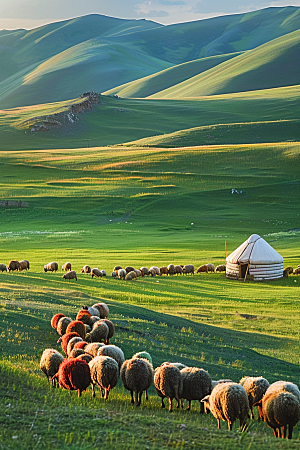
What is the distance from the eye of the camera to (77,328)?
48.4 feet

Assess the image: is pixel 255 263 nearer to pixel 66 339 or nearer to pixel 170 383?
pixel 66 339

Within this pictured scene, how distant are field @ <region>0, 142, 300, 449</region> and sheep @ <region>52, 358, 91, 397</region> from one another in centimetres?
38

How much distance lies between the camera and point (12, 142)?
503 ft

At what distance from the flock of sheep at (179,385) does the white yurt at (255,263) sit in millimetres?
24138

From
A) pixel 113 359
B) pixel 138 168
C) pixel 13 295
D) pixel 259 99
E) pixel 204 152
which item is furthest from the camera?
pixel 259 99

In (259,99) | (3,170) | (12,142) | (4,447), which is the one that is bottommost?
(4,447)

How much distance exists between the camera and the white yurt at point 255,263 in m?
35.8

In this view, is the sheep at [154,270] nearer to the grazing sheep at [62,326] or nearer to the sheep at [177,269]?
the sheep at [177,269]

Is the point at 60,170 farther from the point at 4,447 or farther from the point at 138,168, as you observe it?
the point at 4,447

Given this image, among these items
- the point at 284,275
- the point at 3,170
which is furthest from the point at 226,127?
the point at 284,275

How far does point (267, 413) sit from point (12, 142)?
152 m

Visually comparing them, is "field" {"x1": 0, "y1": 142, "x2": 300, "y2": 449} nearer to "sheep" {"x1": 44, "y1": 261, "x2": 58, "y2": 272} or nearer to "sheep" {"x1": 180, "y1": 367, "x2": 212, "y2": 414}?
"sheep" {"x1": 180, "y1": 367, "x2": 212, "y2": 414}

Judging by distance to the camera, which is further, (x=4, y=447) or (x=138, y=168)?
(x=138, y=168)

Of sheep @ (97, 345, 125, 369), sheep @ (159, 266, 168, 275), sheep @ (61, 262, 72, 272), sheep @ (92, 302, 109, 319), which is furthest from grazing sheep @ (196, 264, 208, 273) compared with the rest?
sheep @ (97, 345, 125, 369)
